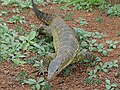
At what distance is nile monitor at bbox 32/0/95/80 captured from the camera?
4696 millimetres

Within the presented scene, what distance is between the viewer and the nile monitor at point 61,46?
15.4 ft

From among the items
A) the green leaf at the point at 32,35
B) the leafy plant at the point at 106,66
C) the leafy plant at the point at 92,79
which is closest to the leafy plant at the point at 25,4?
the green leaf at the point at 32,35

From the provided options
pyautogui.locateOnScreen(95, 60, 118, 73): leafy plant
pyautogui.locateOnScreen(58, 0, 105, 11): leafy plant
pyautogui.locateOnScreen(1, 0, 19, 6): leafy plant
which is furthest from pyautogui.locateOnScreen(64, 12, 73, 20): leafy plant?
pyautogui.locateOnScreen(95, 60, 118, 73): leafy plant

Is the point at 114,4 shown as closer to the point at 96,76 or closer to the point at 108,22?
the point at 108,22

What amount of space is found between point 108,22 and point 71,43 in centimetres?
179

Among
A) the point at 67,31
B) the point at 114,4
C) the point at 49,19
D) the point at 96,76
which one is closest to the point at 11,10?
the point at 49,19

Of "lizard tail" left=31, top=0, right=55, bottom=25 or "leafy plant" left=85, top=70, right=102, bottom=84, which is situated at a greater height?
"lizard tail" left=31, top=0, right=55, bottom=25

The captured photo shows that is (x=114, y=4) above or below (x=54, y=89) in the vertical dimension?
above

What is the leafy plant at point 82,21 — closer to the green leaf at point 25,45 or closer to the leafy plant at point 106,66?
the green leaf at point 25,45

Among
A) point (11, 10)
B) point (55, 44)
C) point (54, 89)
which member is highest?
point (11, 10)

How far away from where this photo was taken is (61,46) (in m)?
5.36

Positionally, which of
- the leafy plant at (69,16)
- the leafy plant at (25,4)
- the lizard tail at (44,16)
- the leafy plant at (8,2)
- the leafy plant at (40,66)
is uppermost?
the leafy plant at (8,2)

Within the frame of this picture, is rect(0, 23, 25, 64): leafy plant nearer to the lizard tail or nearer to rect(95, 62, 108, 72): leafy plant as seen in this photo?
the lizard tail

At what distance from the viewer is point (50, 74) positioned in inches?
177
